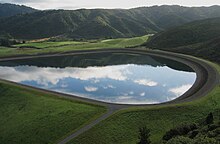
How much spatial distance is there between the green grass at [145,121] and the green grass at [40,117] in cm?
379

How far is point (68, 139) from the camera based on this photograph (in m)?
38.8

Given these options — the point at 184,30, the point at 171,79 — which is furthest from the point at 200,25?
the point at 171,79

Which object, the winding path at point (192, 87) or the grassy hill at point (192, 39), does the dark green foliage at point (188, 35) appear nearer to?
the grassy hill at point (192, 39)

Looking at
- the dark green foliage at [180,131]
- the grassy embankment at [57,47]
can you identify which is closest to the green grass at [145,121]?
the dark green foliage at [180,131]

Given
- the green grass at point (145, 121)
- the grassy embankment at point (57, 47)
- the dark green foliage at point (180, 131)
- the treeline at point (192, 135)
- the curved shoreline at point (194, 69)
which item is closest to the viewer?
the treeline at point (192, 135)

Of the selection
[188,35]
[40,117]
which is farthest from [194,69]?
[188,35]

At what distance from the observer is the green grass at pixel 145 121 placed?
38.2 metres

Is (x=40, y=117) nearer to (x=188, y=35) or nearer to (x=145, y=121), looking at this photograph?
(x=145, y=121)

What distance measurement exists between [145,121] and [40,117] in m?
17.1

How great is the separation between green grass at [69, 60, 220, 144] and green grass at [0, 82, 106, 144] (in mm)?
3793

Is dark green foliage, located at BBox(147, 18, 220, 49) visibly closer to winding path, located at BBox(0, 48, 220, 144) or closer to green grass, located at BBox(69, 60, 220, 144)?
winding path, located at BBox(0, 48, 220, 144)

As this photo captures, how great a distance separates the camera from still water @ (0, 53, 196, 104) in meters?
59.9

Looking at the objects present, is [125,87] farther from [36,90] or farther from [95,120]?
[95,120]

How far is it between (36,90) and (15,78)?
20479 millimetres
